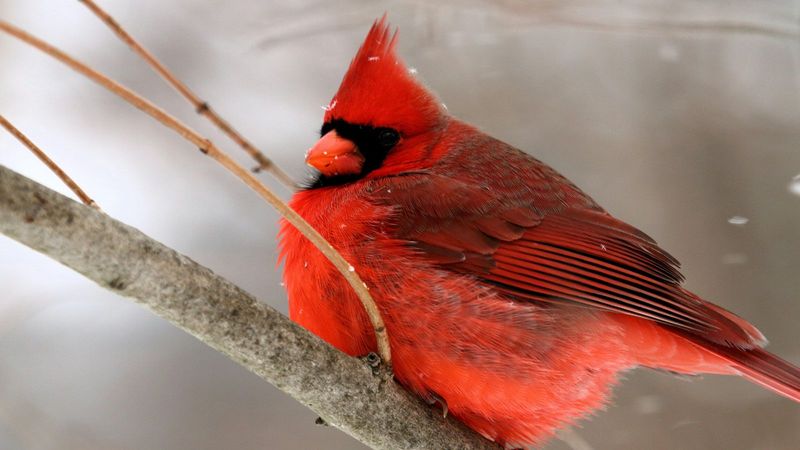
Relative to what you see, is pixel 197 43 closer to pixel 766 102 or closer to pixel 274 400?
pixel 274 400

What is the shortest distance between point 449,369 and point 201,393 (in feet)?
7.98

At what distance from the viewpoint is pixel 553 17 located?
375 centimetres

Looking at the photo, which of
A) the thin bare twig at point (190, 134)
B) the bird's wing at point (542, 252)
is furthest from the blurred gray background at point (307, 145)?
the thin bare twig at point (190, 134)

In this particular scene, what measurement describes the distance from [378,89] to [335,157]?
0.25 metres

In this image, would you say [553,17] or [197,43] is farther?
[197,43]

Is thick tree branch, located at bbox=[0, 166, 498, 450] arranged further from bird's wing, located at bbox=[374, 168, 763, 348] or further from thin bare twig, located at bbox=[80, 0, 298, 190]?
bird's wing, located at bbox=[374, 168, 763, 348]

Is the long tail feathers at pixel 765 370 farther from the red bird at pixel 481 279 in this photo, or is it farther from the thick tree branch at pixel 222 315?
the thick tree branch at pixel 222 315

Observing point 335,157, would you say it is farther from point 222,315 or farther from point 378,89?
point 222,315

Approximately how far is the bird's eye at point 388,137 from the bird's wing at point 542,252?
18cm

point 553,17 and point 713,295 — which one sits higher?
point 553,17

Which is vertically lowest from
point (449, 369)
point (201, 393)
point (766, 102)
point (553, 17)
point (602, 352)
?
point (201, 393)

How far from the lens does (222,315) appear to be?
1.84m

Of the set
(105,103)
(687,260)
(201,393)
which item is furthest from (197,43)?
(687,260)

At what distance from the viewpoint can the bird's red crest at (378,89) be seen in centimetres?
285
